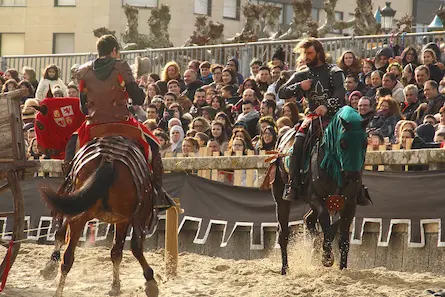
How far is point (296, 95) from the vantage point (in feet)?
47.0

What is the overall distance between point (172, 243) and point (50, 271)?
1.96 m

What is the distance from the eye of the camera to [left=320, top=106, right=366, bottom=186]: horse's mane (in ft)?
43.1

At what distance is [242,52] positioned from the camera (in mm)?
23609

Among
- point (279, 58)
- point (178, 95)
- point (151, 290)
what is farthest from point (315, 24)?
point (151, 290)

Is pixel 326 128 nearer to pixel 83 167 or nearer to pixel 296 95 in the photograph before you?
pixel 296 95

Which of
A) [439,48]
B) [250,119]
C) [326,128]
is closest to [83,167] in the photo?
[326,128]

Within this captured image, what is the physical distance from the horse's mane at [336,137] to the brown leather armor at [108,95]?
2438mm

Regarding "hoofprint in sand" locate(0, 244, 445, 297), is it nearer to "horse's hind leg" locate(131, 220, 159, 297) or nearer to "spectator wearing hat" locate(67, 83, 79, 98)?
"horse's hind leg" locate(131, 220, 159, 297)

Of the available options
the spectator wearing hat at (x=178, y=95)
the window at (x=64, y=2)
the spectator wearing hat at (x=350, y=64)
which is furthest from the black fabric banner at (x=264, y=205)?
the window at (x=64, y=2)

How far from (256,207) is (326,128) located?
2.49 metres

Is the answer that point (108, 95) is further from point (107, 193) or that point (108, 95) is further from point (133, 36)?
point (133, 36)

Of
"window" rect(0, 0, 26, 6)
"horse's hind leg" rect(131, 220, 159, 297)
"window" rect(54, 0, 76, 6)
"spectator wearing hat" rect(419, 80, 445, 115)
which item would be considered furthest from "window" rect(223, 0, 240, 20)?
"horse's hind leg" rect(131, 220, 159, 297)

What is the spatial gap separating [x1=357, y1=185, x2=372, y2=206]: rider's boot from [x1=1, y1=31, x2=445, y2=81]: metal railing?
6995 millimetres

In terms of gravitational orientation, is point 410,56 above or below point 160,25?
below
